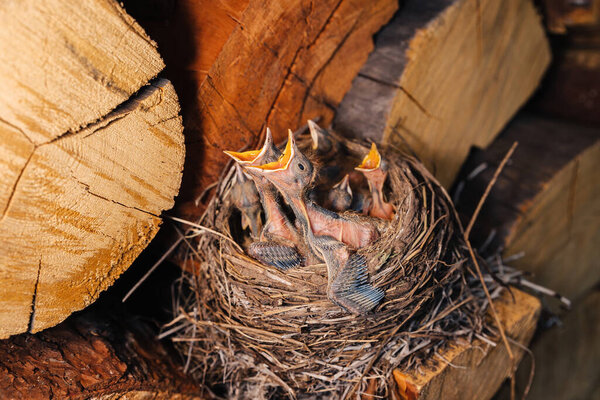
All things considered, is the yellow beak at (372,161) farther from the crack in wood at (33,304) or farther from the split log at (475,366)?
the crack in wood at (33,304)

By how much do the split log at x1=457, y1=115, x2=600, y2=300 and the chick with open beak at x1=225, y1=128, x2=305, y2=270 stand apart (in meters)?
0.81

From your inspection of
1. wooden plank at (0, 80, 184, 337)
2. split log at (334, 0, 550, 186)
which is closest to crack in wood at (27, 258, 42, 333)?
wooden plank at (0, 80, 184, 337)

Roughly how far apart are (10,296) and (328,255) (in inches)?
28.1

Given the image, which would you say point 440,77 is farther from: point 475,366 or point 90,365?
point 90,365

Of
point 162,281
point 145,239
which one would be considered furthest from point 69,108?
point 162,281

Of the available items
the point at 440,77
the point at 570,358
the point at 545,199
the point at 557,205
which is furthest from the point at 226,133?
the point at 570,358

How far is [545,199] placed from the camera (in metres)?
1.76

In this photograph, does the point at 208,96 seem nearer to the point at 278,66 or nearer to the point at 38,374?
the point at 278,66

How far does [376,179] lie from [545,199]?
85 centimetres

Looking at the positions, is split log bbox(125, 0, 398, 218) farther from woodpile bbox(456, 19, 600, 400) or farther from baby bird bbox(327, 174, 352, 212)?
woodpile bbox(456, 19, 600, 400)

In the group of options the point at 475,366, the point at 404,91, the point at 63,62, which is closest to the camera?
the point at 63,62

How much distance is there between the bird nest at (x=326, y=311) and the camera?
117cm

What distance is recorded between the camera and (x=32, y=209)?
2.86ft

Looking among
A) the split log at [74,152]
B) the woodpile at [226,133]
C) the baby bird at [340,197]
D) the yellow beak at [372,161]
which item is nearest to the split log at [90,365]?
the woodpile at [226,133]
